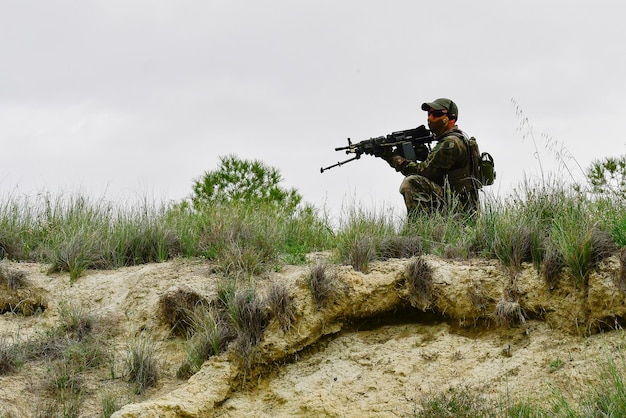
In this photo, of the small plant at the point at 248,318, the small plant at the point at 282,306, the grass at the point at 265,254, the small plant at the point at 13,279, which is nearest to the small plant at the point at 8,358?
the grass at the point at 265,254

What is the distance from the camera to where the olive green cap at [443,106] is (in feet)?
33.9

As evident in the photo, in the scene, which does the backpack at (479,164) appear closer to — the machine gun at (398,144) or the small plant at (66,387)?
the machine gun at (398,144)

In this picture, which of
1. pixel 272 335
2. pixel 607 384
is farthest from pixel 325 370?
pixel 607 384

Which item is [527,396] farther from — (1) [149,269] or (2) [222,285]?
(1) [149,269]

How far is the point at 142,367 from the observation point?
749 centimetres

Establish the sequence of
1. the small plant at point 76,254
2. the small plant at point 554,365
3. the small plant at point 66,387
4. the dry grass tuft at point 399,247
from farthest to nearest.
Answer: the small plant at point 76,254
the dry grass tuft at point 399,247
the small plant at point 66,387
the small plant at point 554,365

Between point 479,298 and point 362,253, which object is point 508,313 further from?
point 362,253

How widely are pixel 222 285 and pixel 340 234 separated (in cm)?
129

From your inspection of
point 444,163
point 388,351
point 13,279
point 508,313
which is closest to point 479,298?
point 508,313

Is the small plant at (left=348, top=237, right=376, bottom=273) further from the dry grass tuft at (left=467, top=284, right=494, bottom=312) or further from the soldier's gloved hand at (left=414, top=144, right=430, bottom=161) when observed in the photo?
the soldier's gloved hand at (left=414, top=144, right=430, bottom=161)

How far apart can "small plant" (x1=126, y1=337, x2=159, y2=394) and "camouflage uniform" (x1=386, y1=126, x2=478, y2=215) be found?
3.44m

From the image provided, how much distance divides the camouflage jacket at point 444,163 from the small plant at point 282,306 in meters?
3.10

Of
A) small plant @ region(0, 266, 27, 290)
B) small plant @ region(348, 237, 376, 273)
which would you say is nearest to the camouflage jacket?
small plant @ region(348, 237, 376, 273)

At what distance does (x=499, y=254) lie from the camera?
299 inches
